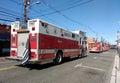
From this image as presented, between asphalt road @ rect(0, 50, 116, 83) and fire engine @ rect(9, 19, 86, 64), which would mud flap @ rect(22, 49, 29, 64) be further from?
asphalt road @ rect(0, 50, 116, 83)

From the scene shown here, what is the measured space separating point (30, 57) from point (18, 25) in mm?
2730

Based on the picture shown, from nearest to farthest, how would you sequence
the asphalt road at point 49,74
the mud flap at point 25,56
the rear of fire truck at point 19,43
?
the asphalt road at point 49,74 < the mud flap at point 25,56 < the rear of fire truck at point 19,43

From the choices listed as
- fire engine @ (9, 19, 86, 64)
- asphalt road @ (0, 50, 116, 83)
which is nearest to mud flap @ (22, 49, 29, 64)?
fire engine @ (9, 19, 86, 64)

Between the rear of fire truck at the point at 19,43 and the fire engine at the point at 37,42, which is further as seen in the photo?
the rear of fire truck at the point at 19,43

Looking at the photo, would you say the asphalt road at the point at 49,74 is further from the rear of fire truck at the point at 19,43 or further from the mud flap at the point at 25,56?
the rear of fire truck at the point at 19,43

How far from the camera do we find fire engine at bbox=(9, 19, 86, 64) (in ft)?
31.4

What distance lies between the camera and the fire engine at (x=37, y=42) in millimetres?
9570

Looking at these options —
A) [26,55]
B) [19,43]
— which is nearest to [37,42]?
[26,55]

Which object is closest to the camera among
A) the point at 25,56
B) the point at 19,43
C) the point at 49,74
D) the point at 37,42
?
the point at 49,74

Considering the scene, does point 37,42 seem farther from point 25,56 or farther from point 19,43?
point 19,43

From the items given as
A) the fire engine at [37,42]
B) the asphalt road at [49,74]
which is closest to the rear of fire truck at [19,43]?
the fire engine at [37,42]

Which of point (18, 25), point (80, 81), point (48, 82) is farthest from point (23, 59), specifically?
point (80, 81)

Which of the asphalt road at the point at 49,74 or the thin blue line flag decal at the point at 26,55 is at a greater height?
the thin blue line flag decal at the point at 26,55

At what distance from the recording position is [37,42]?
9.49 meters
